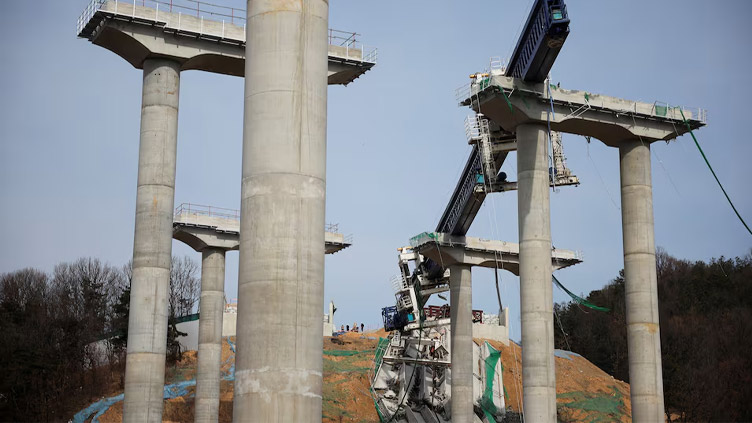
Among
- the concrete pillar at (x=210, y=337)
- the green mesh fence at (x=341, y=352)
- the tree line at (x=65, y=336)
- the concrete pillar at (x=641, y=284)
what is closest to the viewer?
the concrete pillar at (x=641, y=284)

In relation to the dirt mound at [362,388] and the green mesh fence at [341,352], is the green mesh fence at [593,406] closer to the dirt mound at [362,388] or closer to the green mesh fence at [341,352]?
the dirt mound at [362,388]

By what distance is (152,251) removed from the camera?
33625 mm

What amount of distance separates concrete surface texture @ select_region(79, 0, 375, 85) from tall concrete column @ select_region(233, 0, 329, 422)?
1705 cm

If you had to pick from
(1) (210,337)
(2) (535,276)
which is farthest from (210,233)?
(2) (535,276)

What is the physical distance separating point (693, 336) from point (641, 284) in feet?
172

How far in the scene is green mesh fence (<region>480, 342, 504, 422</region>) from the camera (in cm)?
6406

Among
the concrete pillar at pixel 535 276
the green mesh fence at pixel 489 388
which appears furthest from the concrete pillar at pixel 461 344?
the concrete pillar at pixel 535 276

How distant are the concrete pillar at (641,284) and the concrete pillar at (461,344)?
14452 mm

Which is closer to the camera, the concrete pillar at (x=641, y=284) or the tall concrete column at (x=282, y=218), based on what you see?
the tall concrete column at (x=282, y=218)

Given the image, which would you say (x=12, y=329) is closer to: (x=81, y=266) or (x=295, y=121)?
(x=81, y=266)

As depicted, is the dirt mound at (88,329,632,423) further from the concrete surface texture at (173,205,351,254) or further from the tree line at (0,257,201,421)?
the concrete surface texture at (173,205,351,254)

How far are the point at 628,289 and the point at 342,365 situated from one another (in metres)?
36.8

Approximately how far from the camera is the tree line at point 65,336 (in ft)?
202

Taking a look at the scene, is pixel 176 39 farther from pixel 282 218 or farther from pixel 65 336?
pixel 65 336
